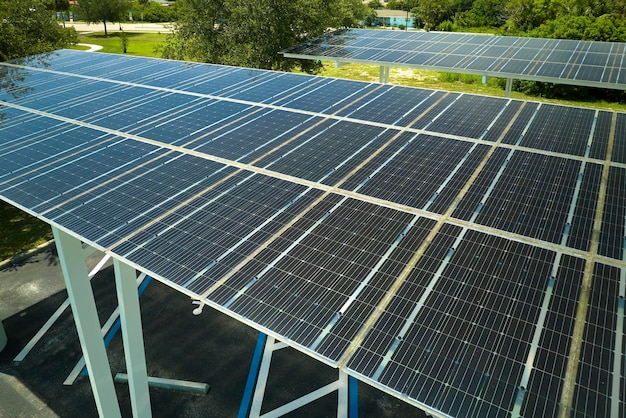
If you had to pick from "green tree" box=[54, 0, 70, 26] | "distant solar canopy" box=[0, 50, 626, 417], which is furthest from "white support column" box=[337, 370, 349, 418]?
"green tree" box=[54, 0, 70, 26]

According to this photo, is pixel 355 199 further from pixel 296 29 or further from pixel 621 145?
pixel 296 29

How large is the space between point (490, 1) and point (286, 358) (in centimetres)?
8746

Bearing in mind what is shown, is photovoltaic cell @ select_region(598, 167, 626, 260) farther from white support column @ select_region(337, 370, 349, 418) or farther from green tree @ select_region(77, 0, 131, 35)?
green tree @ select_region(77, 0, 131, 35)

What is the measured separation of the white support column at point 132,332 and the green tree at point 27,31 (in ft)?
82.1

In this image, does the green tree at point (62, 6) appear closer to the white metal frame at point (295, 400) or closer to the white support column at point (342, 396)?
the white metal frame at point (295, 400)

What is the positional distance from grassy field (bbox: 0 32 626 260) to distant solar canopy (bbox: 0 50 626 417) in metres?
7.80

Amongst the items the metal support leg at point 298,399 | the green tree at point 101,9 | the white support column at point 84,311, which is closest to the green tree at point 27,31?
the white support column at point 84,311

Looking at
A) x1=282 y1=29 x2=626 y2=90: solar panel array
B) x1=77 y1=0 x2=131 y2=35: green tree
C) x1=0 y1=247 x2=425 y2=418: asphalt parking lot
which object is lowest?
x1=0 y1=247 x2=425 y2=418: asphalt parking lot

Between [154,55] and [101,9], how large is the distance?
30740mm

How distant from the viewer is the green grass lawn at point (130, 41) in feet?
225

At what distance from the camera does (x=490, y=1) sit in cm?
8344

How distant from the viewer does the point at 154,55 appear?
207 feet

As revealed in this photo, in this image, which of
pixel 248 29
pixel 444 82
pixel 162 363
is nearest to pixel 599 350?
pixel 162 363

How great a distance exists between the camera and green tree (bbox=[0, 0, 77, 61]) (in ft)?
90.6
